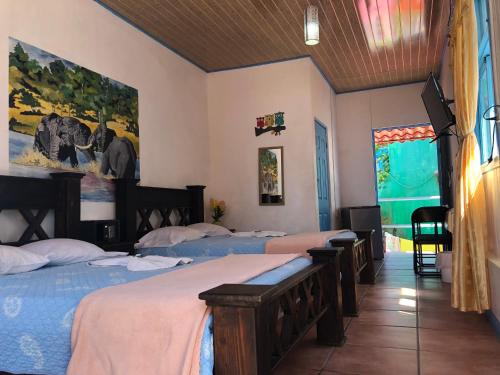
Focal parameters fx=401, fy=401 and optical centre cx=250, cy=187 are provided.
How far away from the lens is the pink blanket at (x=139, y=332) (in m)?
1.32

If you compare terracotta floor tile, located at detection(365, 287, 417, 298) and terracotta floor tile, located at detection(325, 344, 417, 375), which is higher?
terracotta floor tile, located at detection(325, 344, 417, 375)

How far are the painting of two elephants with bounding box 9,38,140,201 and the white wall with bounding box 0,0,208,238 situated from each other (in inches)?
3.0

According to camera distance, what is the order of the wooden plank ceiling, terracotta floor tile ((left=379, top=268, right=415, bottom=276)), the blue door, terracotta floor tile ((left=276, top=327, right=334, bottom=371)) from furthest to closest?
the blue door < terracotta floor tile ((left=379, top=268, right=415, bottom=276)) < the wooden plank ceiling < terracotta floor tile ((left=276, top=327, right=334, bottom=371))

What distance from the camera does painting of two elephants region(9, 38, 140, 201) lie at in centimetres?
303

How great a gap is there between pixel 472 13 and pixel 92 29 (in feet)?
10.5

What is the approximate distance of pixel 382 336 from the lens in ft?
8.69

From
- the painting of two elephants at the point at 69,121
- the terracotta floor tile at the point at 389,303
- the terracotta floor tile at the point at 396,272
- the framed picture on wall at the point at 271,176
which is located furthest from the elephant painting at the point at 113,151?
the terracotta floor tile at the point at 396,272

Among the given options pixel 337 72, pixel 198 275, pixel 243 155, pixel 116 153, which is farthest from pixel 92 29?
pixel 337 72

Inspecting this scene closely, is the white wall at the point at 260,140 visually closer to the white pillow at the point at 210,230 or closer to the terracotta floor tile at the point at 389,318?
the white pillow at the point at 210,230

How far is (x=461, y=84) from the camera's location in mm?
3104

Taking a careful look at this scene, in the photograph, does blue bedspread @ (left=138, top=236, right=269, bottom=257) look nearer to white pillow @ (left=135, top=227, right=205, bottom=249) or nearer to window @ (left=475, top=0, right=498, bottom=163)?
white pillow @ (left=135, top=227, right=205, bottom=249)

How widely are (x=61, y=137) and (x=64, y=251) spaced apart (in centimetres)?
111

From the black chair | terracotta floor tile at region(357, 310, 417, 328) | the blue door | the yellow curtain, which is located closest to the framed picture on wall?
the blue door

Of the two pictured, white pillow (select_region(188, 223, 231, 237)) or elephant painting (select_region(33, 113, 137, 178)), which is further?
white pillow (select_region(188, 223, 231, 237))
